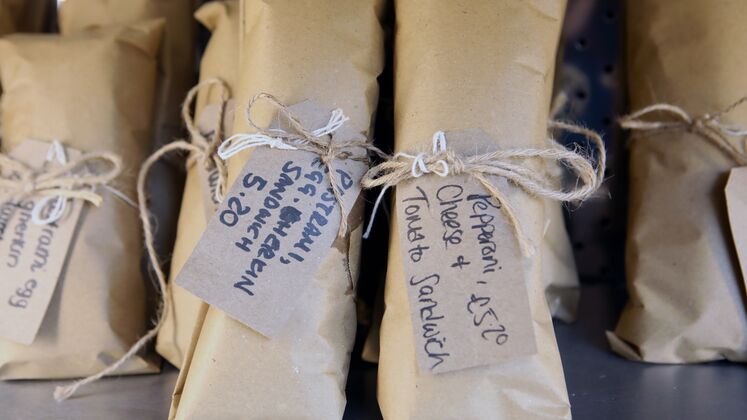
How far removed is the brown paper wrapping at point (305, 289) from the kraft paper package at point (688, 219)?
28 cm

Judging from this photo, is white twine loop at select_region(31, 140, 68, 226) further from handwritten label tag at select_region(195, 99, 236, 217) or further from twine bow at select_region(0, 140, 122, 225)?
handwritten label tag at select_region(195, 99, 236, 217)

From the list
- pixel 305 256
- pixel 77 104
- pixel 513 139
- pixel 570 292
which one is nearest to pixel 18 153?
pixel 77 104

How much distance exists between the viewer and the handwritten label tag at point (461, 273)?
46 cm

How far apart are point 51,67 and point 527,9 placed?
452mm

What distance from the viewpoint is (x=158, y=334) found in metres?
0.64

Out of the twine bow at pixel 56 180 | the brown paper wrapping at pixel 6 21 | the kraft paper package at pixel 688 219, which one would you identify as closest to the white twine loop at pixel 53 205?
the twine bow at pixel 56 180

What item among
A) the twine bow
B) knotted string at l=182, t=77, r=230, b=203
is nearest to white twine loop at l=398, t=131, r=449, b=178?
knotted string at l=182, t=77, r=230, b=203

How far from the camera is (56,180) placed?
611 millimetres

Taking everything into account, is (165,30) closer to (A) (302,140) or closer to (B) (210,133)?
(B) (210,133)

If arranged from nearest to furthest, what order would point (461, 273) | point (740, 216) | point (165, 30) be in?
point (461, 273)
point (740, 216)
point (165, 30)

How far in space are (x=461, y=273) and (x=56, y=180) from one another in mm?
387

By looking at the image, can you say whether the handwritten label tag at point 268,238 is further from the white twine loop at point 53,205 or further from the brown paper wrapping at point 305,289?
the white twine loop at point 53,205

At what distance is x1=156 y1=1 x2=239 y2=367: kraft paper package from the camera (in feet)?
2.04

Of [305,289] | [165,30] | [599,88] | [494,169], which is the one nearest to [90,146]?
[165,30]
